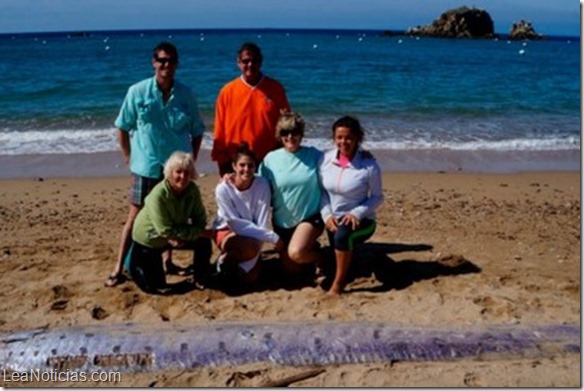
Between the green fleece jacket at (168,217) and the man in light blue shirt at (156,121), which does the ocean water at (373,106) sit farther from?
the green fleece jacket at (168,217)

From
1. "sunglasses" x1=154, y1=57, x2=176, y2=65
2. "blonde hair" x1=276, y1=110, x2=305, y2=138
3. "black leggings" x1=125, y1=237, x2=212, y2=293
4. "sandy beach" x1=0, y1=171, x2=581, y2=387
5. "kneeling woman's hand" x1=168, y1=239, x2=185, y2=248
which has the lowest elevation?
"sandy beach" x1=0, y1=171, x2=581, y2=387

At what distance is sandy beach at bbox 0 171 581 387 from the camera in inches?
160

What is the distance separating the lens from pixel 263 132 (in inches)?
214

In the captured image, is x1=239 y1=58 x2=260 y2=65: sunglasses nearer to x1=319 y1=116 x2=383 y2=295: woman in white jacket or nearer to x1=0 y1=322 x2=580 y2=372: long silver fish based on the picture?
x1=319 y1=116 x2=383 y2=295: woman in white jacket

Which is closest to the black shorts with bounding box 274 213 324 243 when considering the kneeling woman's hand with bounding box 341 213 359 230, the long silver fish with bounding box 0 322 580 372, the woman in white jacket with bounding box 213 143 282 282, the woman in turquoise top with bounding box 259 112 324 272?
the woman in turquoise top with bounding box 259 112 324 272

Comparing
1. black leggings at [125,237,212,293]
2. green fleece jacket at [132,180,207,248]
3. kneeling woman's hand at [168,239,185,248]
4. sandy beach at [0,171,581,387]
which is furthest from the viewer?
black leggings at [125,237,212,293]

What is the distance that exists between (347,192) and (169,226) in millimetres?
1350

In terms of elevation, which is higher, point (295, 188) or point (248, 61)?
point (248, 61)

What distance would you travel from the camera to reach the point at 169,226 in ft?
16.6

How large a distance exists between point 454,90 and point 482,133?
319 inches

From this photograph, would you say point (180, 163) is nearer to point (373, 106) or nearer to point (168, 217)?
point (168, 217)

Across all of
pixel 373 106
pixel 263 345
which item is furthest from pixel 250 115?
pixel 373 106

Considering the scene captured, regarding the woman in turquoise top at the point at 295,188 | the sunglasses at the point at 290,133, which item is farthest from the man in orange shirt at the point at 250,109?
the sunglasses at the point at 290,133

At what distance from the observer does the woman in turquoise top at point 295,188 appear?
5219 mm
